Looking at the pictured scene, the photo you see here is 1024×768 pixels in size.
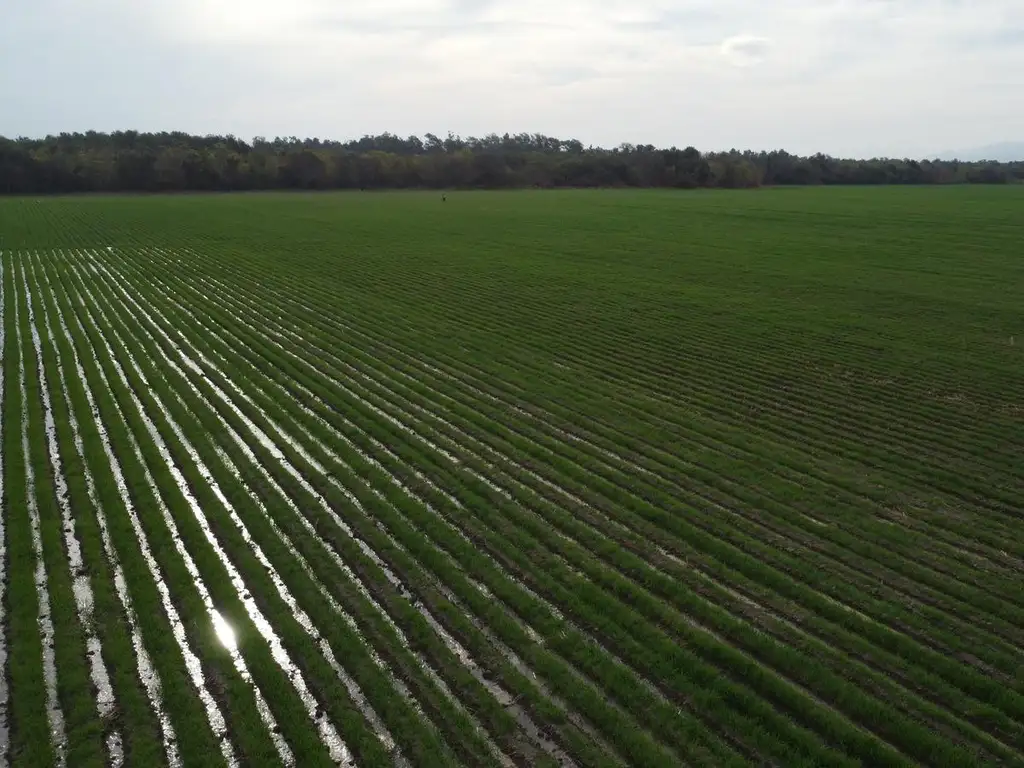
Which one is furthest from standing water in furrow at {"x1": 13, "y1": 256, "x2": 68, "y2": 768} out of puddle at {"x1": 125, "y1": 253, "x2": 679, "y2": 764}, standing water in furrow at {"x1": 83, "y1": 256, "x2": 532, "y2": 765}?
puddle at {"x1": 125, "y1": 253, "x2": 679, "y2": 764}

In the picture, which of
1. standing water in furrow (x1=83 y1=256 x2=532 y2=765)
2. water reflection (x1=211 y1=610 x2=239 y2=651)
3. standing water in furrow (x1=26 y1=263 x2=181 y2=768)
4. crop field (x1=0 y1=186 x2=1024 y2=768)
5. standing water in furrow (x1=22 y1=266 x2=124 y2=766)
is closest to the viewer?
standing water in furrow (x1=26 y1=263 x2=181 y2=768)

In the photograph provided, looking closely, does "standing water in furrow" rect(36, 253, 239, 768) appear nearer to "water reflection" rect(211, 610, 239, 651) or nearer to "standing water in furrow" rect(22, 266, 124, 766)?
"water reflection" rect(211, 610, 239, 651)

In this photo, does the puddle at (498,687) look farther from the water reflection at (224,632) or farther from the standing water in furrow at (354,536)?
the water reflection at (224,632)

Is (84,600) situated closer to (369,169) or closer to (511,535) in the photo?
(511,535)

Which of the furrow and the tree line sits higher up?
the tree line

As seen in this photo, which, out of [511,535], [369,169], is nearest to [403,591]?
[511,535]

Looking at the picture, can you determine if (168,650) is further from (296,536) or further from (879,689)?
(879,689)

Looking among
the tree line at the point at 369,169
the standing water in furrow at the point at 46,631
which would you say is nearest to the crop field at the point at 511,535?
the standing water in furrow at the point at 46,631

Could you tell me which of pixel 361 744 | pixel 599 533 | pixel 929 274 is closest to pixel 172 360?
pixel 599 533
